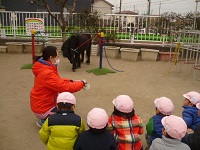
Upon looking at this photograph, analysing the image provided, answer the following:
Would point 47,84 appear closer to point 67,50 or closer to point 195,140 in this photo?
point 195,140

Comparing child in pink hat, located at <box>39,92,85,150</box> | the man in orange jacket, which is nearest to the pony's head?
the man in orange jacket

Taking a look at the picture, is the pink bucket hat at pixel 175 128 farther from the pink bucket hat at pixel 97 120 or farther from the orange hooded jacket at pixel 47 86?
the orange hooded jacket at pixel 47 86

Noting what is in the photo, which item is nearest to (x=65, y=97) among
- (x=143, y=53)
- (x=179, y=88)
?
(x=179, y=88)

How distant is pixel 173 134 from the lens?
200 cm

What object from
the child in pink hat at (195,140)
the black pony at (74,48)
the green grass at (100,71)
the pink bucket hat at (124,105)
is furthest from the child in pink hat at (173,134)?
the black pony at (74,48)

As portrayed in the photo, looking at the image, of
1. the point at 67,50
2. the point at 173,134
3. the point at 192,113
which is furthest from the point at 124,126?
the point at 67,50

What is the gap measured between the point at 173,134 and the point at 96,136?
2.19 feet

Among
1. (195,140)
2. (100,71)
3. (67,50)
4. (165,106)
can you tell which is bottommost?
(195,140)

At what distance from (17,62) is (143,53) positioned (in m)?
4.82

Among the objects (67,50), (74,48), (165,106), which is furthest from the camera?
(74,48)

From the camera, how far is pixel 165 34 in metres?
10.7

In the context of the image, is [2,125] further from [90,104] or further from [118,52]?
[118,52]

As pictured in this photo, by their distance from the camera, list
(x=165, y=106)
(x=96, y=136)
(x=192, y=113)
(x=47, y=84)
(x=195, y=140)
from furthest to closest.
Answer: (x=47, y=84)
(x=192, y=113)
(x=165, y=106)
(x=195, y=140)
(x=96, y=136)

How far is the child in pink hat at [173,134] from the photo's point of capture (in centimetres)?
199
